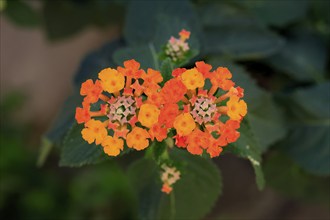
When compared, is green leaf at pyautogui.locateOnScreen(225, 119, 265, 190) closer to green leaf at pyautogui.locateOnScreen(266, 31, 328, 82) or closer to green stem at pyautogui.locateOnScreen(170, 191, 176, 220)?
green stem at pyautogui.locateOnScreen(170, 191, 176, 220)

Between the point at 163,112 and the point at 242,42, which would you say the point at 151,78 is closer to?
the point at 163,112

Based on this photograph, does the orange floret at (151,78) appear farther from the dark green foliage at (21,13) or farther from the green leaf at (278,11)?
the dark green foliage at (21,13)

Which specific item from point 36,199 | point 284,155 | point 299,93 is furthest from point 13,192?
point 299,93

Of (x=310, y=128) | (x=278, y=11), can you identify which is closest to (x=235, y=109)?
(x=310, y=128)

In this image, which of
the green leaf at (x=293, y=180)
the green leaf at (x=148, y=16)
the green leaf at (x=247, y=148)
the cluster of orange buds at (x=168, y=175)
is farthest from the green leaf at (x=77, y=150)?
the green leaf at (x=293, y=180)

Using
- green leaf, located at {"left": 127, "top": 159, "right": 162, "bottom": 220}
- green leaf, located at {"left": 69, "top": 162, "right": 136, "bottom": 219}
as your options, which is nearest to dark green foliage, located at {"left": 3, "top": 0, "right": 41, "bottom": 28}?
green leaf, located at {"left": 69, "top": 162, "right": 136, "bottom": 219}

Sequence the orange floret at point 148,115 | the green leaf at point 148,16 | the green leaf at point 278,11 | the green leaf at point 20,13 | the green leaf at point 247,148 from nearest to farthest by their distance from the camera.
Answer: the orange floret at point 148,115, the green leaf at point 247,148, the green leaf at point 148,16, the green leaf at point 278,11, the green leaf at point 20,13

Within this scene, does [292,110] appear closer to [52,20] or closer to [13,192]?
[52,20]
